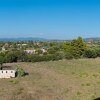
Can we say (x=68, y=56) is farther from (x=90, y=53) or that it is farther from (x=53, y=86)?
(x=53, y=86)

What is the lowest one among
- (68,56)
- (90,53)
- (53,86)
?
(53,86)

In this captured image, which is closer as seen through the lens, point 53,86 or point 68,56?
point 53,86

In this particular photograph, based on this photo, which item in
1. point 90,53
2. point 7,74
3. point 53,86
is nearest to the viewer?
point 53,86

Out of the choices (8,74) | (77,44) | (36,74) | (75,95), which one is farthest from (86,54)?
(75,95)

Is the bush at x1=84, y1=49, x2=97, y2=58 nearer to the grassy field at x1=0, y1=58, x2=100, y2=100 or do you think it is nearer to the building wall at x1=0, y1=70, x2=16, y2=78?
the grassy field at x1=0, y1=58, x2=100, y2=100

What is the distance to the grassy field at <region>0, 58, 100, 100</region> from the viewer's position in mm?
27109

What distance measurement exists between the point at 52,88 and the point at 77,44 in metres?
37.3

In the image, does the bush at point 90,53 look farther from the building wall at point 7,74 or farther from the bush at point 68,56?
the building wall at point 7,74

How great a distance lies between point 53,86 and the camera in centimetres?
3161

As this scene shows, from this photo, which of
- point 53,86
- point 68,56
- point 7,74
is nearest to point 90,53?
point 68,56

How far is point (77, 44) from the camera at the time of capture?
66.9 m

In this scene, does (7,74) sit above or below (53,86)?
above

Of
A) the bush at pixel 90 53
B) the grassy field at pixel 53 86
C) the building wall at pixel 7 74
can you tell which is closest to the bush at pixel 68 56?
the bush at pixel 90 53

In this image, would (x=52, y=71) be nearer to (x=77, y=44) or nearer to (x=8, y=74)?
(x=8, y=74)
